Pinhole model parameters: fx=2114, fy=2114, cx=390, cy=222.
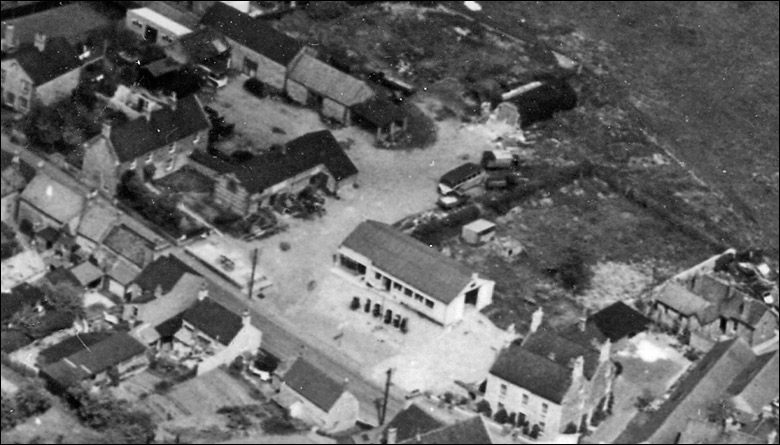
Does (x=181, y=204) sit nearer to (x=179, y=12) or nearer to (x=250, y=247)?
(x=250, y=247)

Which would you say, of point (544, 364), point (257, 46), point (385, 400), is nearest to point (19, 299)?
point (385, 400)

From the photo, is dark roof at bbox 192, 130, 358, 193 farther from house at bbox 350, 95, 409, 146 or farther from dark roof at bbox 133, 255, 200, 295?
dark roof at bbox 133, 255, 200, 295

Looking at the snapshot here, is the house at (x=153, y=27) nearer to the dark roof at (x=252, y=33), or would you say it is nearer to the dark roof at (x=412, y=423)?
the dark roof at (x=252, y=33)

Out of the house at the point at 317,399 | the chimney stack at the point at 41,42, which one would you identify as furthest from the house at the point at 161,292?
the chimney stack at the point at 41,42

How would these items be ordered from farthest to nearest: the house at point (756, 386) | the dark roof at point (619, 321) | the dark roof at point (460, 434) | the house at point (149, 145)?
1. the house at point (149, 145)
2. the dark roof at point (619, 321)
3. the house at point (756, 386)
4. the dark roof at point (460, 434)

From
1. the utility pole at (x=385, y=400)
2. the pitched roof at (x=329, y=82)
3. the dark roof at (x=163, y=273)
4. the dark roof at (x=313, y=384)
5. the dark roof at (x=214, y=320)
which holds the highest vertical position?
the pitched roof at (x=329, y=82)

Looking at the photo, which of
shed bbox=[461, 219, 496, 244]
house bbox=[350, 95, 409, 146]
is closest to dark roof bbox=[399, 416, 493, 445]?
shed bbox=[461, 219, 496, 244]

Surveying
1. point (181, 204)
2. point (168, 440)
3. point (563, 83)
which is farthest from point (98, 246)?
point (563, 83)
